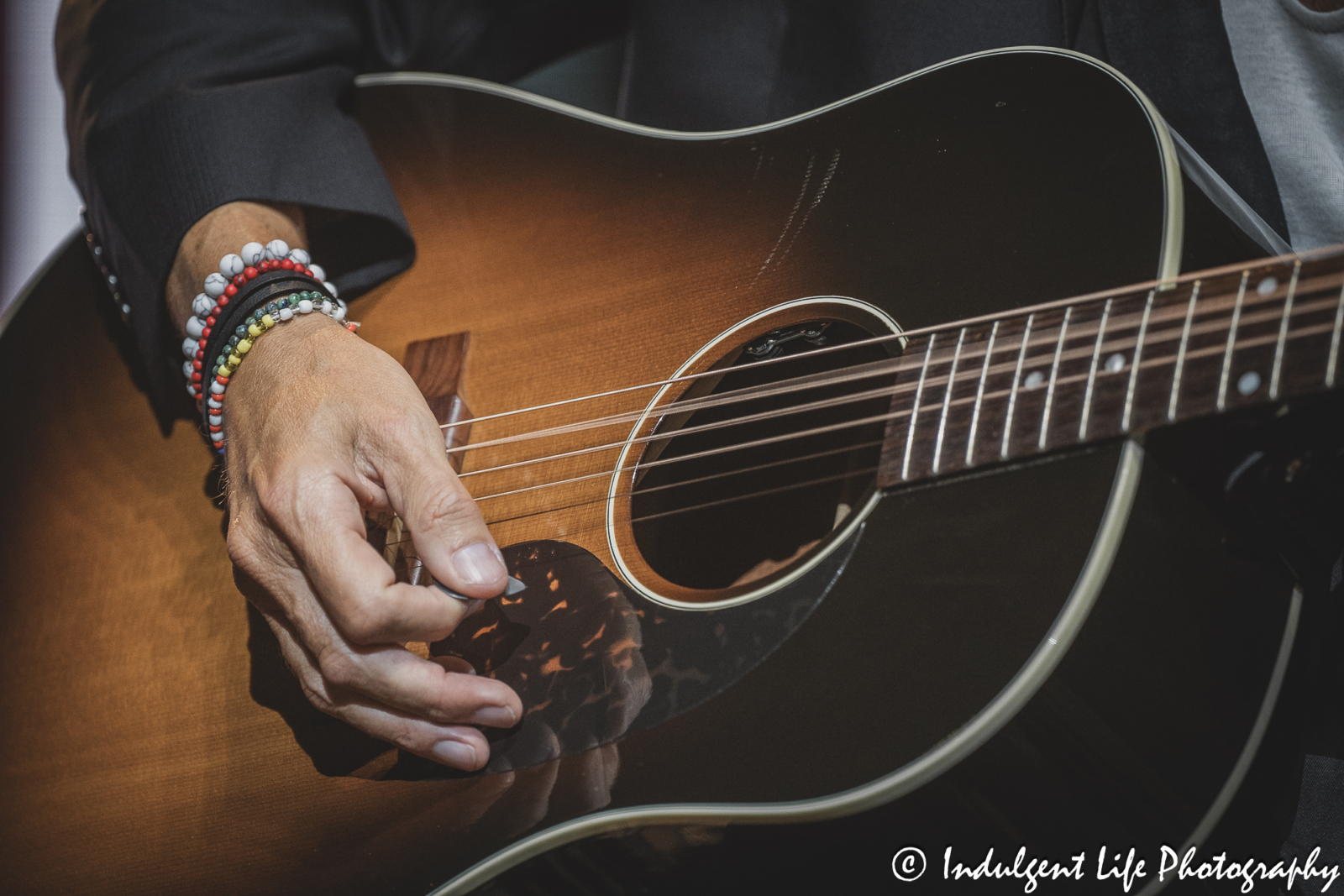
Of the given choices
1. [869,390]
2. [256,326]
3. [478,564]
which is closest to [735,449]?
[869,390]

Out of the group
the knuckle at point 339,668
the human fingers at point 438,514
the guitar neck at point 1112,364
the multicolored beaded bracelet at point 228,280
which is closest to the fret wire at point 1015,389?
the guitar neck at point 1112,364

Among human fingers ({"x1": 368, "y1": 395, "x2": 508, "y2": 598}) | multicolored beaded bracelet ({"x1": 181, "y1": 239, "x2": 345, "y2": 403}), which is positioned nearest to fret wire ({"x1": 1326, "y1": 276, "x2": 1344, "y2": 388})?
human fingers ({"x1": 368, "y1": 395, "x2": 508, "y2": 598})

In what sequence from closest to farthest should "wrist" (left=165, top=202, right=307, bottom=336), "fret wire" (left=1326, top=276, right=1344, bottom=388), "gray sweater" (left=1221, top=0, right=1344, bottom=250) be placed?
"fret wire" (left=1326, top=276, right=1344, bottom=388), "gray sweater" (left=1221, top=0, right=1344, bottom=250), "wrist" (left=165, top=202, right=307, bottom=336)

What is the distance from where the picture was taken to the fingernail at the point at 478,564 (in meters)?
0.57

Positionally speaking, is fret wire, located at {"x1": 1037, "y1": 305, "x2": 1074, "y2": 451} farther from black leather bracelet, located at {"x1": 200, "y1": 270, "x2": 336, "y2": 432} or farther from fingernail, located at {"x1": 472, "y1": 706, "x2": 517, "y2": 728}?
black leather bracelet, located at {"x1": 200, "y1": 270, "x2": 336, "y2": 432}

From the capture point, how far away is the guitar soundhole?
63 centimetres

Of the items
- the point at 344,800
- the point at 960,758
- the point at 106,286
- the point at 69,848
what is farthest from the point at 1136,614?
the point at 106,286

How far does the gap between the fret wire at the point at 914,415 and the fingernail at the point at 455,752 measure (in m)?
0.36

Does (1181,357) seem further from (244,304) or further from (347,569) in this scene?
(244,304)

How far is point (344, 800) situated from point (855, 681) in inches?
15.5

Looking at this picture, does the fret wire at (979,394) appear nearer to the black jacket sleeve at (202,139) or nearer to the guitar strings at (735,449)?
the guitar strings at (735,449)

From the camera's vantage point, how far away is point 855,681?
1.71 ft

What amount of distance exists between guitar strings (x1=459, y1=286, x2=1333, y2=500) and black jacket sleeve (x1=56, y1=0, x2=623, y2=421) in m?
0.35

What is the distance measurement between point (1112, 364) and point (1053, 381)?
0.11 feet
